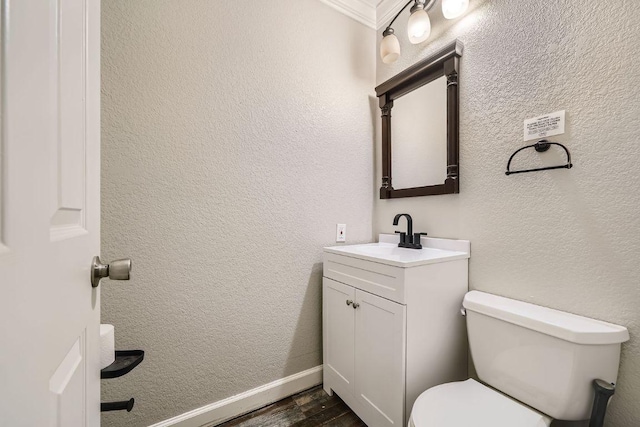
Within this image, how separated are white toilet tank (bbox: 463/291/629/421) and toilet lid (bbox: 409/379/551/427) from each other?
73 millimetres

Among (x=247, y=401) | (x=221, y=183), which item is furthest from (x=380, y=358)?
(x=221, y=183)

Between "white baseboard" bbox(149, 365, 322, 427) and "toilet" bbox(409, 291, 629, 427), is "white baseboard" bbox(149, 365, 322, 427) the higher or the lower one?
the lower one

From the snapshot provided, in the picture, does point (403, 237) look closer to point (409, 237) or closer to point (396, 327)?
point (409, 237)

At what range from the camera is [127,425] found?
1125 millimetres

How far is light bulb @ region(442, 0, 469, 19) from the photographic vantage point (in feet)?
4.11

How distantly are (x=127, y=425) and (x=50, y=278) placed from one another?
4.08 ft

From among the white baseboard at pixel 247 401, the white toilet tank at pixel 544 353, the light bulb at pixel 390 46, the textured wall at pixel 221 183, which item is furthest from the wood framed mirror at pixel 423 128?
the white baseboard at pixel 247 401

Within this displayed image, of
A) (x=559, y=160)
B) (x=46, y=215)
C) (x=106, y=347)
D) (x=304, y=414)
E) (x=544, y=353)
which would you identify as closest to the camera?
(x=46, y=215)

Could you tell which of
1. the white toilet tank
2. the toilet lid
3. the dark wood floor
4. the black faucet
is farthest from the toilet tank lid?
the dark wood floor

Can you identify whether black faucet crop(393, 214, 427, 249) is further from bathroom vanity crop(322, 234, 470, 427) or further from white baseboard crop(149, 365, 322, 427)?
white baseboard crop(149, 365, 322, 427)

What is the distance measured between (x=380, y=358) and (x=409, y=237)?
658 mm

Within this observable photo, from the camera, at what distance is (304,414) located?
4.49 ft

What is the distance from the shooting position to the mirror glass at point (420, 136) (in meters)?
1.43

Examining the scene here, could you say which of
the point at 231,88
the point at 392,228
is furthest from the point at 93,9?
the point at 392,228
